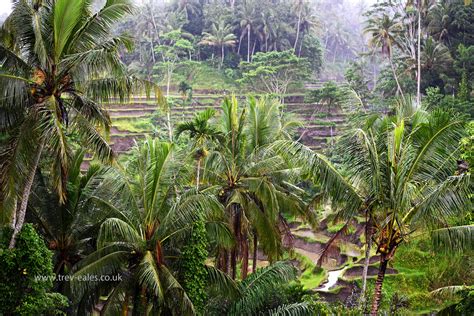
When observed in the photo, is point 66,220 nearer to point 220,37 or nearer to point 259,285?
point 259,285

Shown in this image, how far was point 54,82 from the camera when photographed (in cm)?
809

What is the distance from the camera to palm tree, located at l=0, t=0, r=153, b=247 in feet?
25.3

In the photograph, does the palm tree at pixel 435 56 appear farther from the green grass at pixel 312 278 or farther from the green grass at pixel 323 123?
the green grass at pixel 312 278

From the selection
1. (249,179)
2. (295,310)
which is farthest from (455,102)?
(295,310)

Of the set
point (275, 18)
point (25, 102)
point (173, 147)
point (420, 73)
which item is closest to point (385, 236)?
point (173, 147)

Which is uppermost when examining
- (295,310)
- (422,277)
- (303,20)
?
(303,20)

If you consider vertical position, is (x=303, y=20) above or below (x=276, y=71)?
above

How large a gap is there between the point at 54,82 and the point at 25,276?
3.22 m

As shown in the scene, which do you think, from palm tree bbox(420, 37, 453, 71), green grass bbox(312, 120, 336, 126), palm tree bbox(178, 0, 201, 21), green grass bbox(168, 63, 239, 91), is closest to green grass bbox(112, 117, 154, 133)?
green grass bbox(168, 63, 239, 91)

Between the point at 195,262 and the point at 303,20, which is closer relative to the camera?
the point at 195,262

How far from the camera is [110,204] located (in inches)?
379

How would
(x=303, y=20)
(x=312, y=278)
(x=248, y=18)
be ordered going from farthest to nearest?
1. (x=303, y=20)
2. (x=248, y=18)
3. (x=312, y=278)

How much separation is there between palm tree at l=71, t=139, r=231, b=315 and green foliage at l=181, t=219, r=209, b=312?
18cm

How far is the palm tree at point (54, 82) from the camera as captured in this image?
25.3 feet
